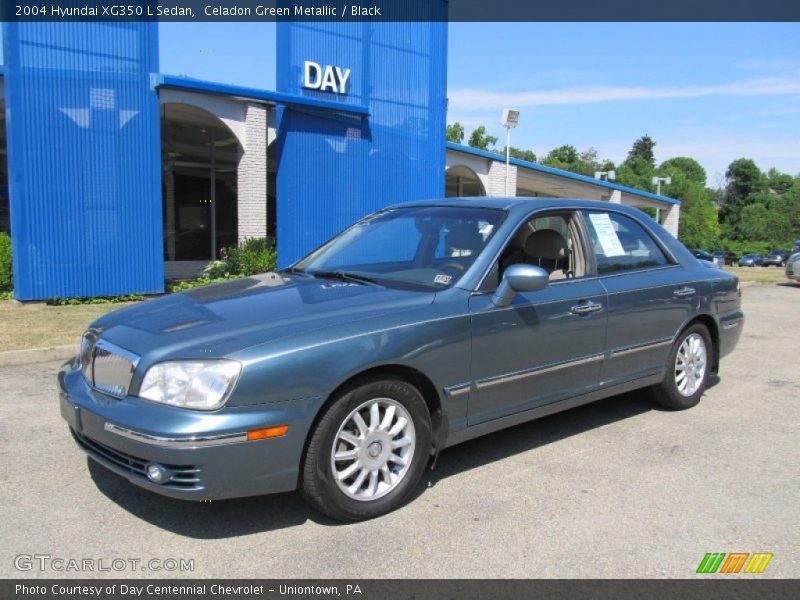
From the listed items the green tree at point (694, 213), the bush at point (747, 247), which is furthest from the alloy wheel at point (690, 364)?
the bush at point (747, 247)

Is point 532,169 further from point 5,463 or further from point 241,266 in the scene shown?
point 5,463

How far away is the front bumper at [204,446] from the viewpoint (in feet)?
9.82

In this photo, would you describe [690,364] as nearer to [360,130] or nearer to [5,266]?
[360,130]

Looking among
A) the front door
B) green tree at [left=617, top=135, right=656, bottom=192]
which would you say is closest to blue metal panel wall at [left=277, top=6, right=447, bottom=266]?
the front door

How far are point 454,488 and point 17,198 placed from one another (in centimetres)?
918

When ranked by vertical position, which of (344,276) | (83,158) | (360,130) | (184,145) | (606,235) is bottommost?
(344,276)

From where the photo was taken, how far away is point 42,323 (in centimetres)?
888

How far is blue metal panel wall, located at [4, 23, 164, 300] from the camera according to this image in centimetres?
1038

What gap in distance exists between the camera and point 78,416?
3445 millimetres

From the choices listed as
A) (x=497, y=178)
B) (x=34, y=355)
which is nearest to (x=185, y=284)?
(x=34, y=355)

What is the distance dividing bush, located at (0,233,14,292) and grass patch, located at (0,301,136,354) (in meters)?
1.04

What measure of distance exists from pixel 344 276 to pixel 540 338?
126 cm

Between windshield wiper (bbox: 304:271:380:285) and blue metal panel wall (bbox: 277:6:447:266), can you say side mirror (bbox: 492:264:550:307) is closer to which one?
windshield wiper (bbox: 304:271:380:285)

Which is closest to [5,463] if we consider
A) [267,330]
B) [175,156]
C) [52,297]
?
[267,330]
